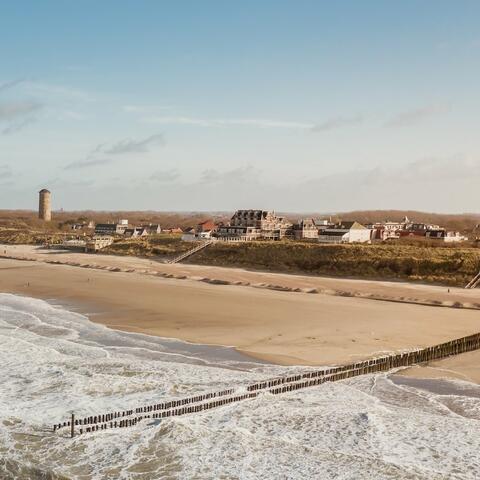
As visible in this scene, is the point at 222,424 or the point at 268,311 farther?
the point at 268,311

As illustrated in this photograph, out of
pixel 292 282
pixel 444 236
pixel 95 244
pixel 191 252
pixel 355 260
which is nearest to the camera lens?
pixel 292 282

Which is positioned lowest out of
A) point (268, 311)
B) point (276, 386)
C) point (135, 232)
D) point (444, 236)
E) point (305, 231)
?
point (276, 386)

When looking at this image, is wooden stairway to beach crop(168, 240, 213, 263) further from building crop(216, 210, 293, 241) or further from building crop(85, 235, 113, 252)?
building crop(85, 235, 113, 252)

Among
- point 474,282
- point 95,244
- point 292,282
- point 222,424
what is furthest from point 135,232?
point 222,424

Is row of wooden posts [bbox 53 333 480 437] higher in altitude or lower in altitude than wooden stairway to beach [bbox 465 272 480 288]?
lower

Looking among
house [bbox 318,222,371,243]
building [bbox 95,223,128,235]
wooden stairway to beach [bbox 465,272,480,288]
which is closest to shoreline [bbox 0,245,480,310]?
wooden stairway to beach [bbox 465,272,480,288]

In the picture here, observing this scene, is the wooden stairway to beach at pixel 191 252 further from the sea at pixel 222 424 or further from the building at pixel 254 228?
the sea at pixel 222 424

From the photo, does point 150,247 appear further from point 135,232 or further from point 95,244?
point 135,232

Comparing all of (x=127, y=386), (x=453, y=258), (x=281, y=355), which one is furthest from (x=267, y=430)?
(x=453, y=258)
